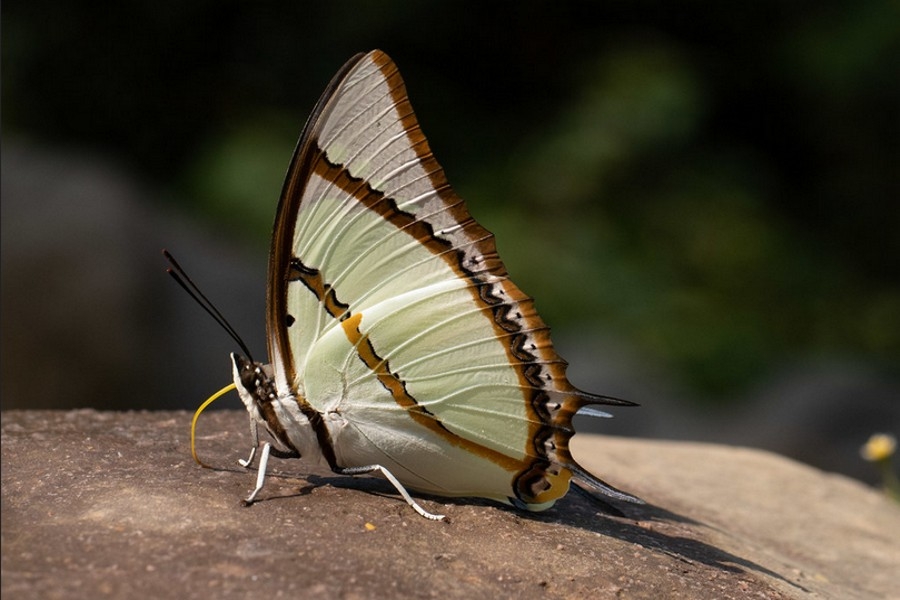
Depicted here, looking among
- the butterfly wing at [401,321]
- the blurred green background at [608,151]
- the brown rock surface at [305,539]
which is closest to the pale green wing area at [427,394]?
the butterfly wing at [401,321]

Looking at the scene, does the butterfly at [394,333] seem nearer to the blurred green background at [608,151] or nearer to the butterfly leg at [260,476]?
the butterfly leg at [260,476]

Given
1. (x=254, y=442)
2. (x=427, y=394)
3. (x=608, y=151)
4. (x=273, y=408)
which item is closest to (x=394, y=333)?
(x=427, y=394)

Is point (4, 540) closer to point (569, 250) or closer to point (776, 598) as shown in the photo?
point (776, 598)

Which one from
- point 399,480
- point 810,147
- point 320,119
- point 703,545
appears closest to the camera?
point 320,119

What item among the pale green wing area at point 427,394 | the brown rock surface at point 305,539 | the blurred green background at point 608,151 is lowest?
the brown rock surface at point 305,539

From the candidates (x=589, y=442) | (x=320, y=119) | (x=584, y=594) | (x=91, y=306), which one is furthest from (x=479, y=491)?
(x=91, y=306)

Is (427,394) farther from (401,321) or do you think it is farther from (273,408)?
(273,408)
